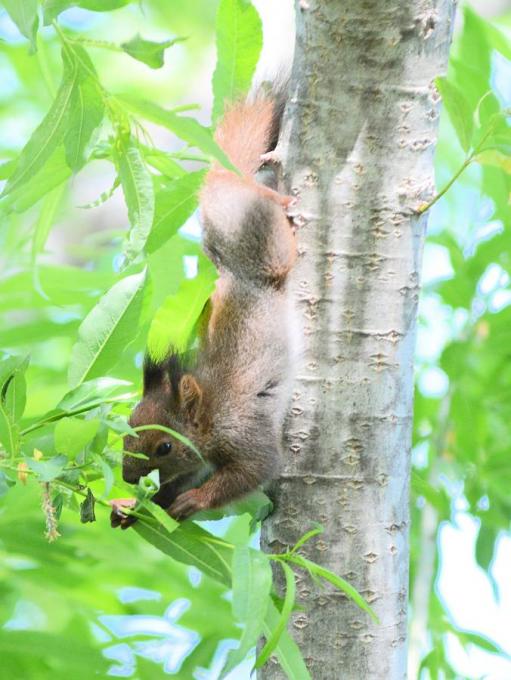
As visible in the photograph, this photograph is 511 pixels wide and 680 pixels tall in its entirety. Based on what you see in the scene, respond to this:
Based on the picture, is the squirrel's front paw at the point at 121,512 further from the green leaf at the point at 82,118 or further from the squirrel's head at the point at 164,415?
the green leaf at the point at 82,118

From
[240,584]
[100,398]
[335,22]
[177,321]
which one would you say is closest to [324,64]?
[335,22]

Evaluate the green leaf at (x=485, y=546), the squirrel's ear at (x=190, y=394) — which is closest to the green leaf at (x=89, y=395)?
the squirrel's ear at (x=190, y=394)

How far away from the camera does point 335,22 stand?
117 cm

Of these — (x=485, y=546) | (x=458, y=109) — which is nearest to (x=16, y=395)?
(x=458, y=109)

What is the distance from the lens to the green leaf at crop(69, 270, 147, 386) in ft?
3.35

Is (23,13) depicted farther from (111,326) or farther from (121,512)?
(121,512)

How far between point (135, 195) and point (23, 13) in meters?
0.25

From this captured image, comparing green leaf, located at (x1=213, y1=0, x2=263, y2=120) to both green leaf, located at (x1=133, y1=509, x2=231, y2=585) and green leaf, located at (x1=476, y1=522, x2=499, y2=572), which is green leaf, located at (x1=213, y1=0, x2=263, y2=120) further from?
green leaf, located at (x1=476, y1=522, x2=499, y2=572)

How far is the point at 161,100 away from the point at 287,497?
10.0ft

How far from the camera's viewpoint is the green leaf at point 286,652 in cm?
94

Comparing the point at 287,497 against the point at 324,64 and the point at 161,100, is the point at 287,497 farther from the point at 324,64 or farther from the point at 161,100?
the point at 161,100

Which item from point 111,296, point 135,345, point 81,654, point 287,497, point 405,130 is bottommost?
point 81,654

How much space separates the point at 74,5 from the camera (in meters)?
0.92

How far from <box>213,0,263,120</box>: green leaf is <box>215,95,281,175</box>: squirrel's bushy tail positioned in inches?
3.8
